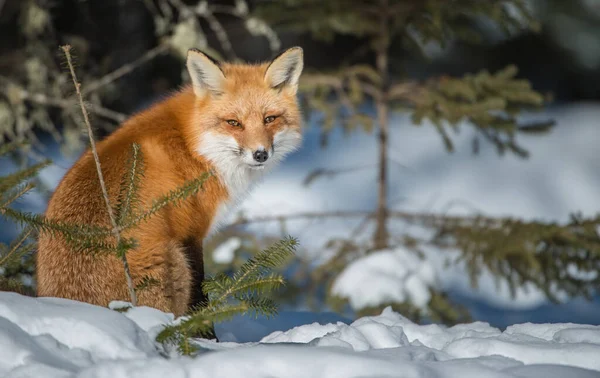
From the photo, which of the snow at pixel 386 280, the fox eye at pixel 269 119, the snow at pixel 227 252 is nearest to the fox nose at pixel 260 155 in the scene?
the fox eye at pixel 269 119

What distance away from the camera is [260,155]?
2.84 metres

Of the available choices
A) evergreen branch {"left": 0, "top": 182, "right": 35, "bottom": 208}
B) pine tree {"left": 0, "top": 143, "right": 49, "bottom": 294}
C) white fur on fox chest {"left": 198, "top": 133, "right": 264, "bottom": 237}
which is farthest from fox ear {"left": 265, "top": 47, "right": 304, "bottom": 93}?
evergreen branch {"left": 0, "top": 182, "right": 35, "bottom": 208}

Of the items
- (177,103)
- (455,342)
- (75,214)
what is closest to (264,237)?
(177,103)

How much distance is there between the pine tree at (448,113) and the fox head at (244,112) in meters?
1.83

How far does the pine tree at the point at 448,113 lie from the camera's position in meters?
4.68

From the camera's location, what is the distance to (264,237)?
207 inches

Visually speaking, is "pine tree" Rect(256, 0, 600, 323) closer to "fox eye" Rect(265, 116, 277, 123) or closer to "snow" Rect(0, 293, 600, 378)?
"fox eye" Rect(265, 116, 277, 123)

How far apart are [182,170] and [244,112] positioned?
17.1 inches

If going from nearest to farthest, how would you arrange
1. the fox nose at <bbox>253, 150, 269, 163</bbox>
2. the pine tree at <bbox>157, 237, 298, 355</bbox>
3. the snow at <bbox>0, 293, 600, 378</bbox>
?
the snow at <bbox>0, 293, 600, 378</bbox> → the pine tree at <bbox>157, 237, 298, 355</bbox> → the fox nose at <bbox>253, 150, 269, 163</bbox>

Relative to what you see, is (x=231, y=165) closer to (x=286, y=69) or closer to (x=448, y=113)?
(x=286, y=69)

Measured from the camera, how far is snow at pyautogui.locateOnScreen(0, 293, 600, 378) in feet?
5.21

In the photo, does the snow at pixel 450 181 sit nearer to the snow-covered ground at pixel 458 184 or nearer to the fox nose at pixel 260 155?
the snow-covered ground at pixel 458 184

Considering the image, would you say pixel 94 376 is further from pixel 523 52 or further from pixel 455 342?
pixel 523 52

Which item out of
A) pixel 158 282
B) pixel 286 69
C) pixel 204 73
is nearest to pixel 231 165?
pixel 204 73
